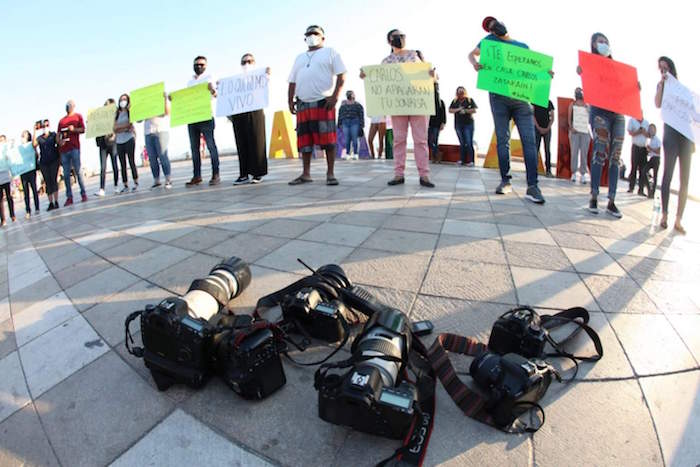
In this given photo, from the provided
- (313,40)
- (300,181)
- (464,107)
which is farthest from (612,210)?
(464,107)

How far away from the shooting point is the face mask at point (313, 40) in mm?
6102

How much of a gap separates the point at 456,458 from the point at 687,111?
5.26 meters

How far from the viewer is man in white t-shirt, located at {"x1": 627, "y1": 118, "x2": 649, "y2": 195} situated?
883cm

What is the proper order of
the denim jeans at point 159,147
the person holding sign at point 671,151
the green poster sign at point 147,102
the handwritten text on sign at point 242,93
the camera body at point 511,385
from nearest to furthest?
the camera body at point 511,385
the person holding sign at point 671,151
the handwritten text on sign at point 242,93
the green poster sign at point 147,102
the denim jeans at point 159,147

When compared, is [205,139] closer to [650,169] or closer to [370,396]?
[370,396]

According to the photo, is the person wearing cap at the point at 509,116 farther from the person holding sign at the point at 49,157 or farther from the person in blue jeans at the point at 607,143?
the person holding sign at the point at 49,157

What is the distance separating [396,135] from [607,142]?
3.06m

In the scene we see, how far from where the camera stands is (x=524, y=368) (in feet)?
4.90

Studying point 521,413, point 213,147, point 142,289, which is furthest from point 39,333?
point 213,147

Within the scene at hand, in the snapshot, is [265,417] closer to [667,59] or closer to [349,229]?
[349,229]

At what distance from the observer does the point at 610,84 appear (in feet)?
16.0

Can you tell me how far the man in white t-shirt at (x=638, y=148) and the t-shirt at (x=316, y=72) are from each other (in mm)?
7343

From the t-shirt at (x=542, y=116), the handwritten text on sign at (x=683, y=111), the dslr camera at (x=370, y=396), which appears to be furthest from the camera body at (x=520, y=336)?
the t-shirt at (x=542, y=116)

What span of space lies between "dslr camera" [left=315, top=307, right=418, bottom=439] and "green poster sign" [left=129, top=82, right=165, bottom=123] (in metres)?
8.07
